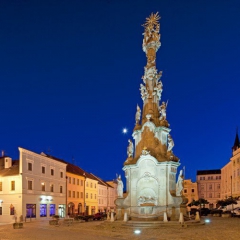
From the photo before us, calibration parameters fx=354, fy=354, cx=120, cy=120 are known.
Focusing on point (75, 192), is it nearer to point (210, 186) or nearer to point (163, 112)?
point (163, 112)

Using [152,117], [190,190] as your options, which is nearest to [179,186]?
[152,117]

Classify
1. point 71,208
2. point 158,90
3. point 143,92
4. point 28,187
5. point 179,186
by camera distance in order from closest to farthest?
point 179,186
point 158,90
point 143,92
point 28,187
point 71,208

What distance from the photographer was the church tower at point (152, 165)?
93.5 feet

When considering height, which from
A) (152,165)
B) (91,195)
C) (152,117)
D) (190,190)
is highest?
(152,117)

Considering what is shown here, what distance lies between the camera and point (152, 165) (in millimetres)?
29406

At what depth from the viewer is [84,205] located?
66312mm

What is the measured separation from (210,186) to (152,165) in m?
85.3

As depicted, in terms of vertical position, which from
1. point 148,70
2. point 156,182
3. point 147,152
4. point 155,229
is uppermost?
point 148,70

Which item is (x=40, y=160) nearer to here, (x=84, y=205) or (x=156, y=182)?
(x=84, y=205)

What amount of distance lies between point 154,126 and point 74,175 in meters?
35.3

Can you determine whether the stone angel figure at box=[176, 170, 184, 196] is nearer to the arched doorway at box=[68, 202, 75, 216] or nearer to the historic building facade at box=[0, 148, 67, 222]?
the historic building facade at box=[0, 148, 67, 222]

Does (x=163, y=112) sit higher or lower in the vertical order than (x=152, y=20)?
lower

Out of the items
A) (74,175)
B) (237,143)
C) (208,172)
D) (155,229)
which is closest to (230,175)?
(237,143)

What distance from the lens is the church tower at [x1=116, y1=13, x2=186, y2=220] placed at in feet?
93.5
